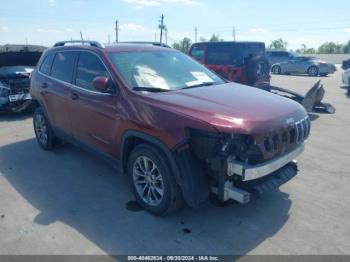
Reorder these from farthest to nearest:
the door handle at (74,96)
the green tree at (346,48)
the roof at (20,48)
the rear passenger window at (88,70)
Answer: the green tree at (346,48) < the roof at (20,48) < the door handle at (74,96) < the rear passenger window at (88,70)

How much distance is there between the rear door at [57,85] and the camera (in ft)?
16.3

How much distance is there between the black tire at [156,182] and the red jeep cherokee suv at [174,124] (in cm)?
1

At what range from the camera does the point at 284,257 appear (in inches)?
117

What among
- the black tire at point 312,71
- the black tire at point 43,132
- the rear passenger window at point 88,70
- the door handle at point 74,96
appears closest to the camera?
the rear passenger window at point 88,70

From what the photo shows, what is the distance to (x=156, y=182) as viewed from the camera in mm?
3660

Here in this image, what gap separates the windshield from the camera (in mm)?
3971

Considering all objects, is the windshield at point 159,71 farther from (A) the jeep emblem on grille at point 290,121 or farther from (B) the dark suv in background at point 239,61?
(B) the dark suv in background at point 239,61

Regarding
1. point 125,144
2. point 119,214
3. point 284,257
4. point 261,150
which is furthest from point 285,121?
point 119,214

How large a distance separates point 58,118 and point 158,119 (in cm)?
261

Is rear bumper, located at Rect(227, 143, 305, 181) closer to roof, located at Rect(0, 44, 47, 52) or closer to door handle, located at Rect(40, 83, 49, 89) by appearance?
door handle, located at Rect(40, 83, 49, 89)

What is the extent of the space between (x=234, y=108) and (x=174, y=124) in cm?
66

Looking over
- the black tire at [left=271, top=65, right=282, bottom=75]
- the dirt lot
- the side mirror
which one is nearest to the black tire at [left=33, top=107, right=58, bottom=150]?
the dirt lot

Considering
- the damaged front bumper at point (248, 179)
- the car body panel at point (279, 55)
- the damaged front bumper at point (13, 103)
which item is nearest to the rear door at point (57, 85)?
the damaged front bumper at point (248, 179)

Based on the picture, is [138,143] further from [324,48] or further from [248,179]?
[324,48]
